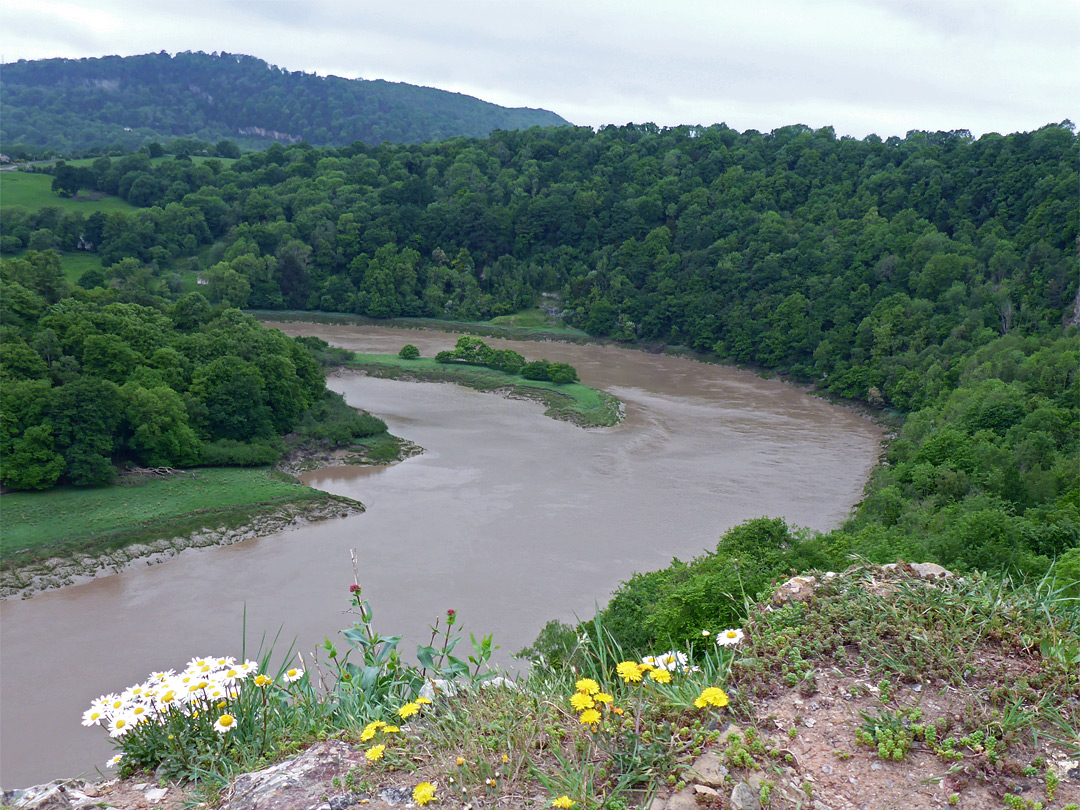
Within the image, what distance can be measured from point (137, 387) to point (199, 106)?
178982 mm

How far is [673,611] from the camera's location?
38.2 ft

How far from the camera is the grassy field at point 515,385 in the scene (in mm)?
39844

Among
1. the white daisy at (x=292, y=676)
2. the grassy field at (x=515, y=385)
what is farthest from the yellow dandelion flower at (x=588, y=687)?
the grassy field at (x=515, y=385)

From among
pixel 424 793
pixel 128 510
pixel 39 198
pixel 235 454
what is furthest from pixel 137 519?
pixel 39 198

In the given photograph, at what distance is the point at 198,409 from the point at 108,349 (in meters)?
3.68

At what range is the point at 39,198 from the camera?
237 feet

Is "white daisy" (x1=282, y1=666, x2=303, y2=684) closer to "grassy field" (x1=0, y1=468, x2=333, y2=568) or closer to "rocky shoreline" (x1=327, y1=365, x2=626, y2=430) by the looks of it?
"grassy field" (x1=0, y1=468, x2=333, y2=568)

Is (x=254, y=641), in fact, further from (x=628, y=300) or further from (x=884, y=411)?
(x=628, y=300)

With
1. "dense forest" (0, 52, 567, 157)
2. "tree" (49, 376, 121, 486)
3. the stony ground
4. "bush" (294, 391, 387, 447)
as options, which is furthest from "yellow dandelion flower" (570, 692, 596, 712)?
"dense forest" (0, 52, 567, 157)

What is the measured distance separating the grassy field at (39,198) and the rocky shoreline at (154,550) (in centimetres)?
5824

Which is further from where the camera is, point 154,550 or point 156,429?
point 156,429

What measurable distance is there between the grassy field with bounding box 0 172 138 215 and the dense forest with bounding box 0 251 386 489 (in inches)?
1757

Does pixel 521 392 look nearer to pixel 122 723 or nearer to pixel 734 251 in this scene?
pixel 734 251

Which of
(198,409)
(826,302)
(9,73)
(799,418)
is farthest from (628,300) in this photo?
(9,73)
